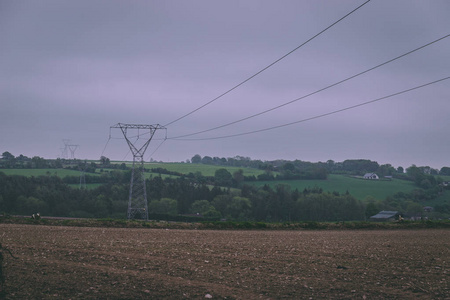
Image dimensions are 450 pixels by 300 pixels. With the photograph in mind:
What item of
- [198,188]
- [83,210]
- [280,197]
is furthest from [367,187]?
[83,210]

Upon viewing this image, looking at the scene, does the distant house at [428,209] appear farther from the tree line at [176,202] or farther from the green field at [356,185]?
the green field at [356,185]

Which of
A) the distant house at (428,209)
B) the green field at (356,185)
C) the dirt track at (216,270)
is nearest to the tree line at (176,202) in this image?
the distant house at (428,209)

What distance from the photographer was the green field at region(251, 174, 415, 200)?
119 m

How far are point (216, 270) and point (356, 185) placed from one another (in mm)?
125502

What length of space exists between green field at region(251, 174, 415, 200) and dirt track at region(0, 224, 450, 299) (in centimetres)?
9697

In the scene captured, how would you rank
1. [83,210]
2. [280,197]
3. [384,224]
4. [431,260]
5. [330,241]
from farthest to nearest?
[280,197] < [83,210] < [384,224] < [330,241] < [431,260]

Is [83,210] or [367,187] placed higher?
[367,187]

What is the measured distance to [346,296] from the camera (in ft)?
43.8

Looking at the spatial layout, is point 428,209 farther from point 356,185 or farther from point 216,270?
point 216,270

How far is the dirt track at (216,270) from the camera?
Answer: 13391 mm

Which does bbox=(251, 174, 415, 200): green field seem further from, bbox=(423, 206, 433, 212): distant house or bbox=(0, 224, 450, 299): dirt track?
bbox=(0, 224, 450, 299): dirt track

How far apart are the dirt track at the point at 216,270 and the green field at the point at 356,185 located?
318ft

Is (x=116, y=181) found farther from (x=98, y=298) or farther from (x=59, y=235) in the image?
(x=98, y=298)

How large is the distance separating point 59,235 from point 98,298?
13.6 metres
